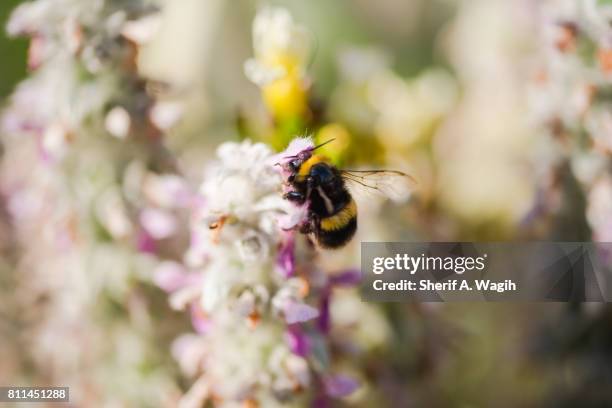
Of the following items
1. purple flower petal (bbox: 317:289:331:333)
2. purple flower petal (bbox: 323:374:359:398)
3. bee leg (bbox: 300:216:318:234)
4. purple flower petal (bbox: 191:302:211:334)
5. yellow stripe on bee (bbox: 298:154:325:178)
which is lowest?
purple flower petal (bbox: 323:374:359:398)

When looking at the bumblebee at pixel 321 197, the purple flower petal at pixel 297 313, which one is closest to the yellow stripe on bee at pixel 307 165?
the bumblebee at pixel 321 197

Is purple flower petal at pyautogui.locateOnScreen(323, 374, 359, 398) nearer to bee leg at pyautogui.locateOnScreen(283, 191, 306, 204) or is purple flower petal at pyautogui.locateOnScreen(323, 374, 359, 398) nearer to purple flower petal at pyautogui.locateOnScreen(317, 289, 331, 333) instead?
purple flower petal at pyautogui.locateOnScreen(317, 289, 331, 333)

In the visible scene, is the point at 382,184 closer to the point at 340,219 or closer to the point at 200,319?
the point at 340,219

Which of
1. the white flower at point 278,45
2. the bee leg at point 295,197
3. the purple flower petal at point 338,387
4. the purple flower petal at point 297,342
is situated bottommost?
the purple flower petal at point 338,387

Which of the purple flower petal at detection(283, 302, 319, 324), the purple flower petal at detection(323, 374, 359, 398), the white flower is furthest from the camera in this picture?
the white flower

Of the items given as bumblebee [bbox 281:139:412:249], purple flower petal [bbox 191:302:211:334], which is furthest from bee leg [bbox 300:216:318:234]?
purple flower petal [bbox 191:302:211:334]

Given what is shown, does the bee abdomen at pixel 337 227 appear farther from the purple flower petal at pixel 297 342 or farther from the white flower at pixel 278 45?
the white flower at pixel 278 45
